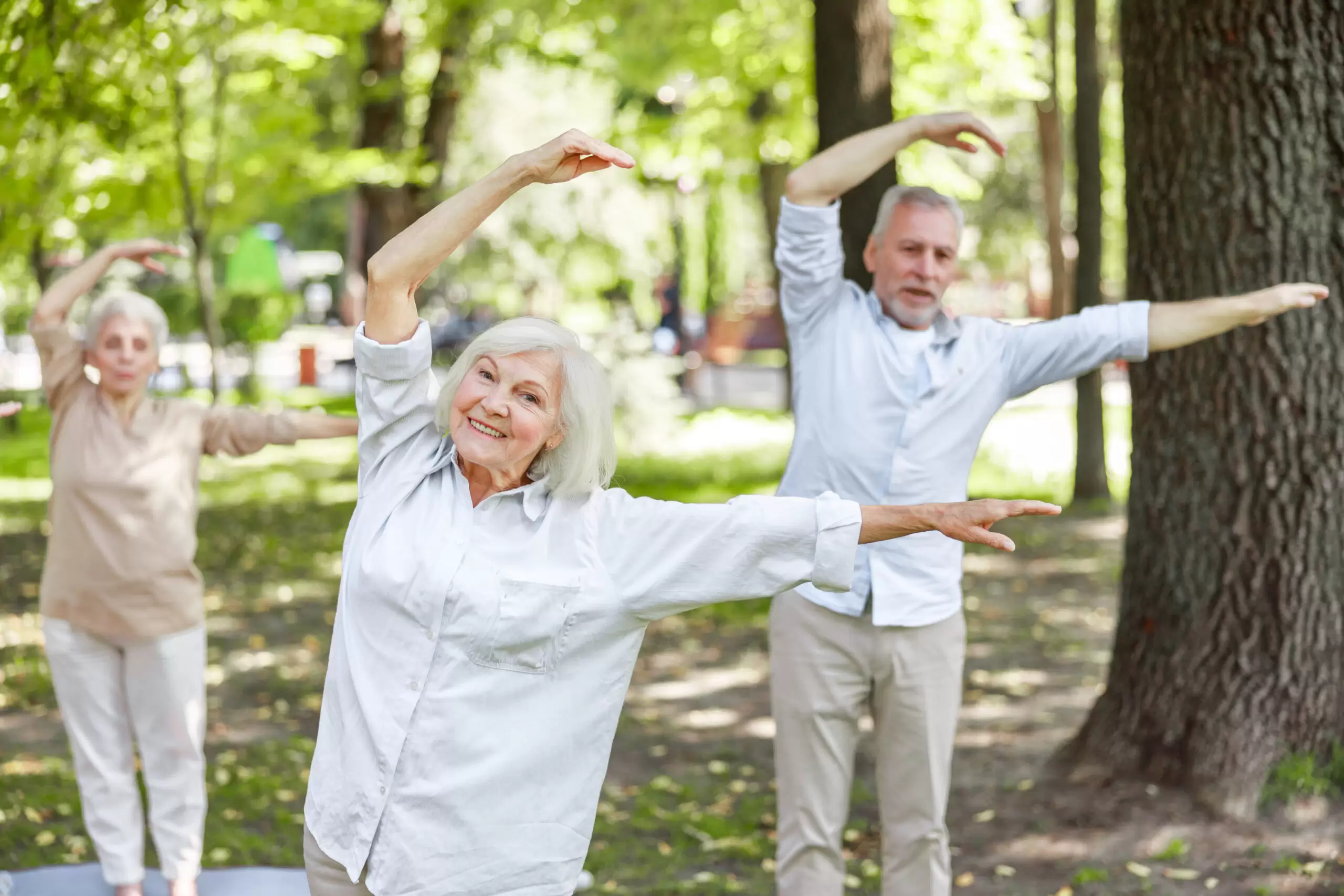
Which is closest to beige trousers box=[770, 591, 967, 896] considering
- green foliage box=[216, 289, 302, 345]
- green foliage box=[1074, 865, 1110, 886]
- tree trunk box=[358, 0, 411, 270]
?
green foliage box=[1074, 865, 1110, 886]

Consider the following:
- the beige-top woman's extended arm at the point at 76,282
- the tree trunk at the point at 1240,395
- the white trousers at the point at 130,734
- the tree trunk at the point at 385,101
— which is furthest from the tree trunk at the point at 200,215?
the tree trunk at the point at 1240,395

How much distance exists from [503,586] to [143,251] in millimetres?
2554

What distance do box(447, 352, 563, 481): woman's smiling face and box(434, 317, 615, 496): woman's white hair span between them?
16mm

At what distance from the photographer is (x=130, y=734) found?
15.8 ft

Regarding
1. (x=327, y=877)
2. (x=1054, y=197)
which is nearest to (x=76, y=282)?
(x=327, y=877)

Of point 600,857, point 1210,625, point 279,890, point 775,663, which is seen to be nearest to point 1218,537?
point 1210,625

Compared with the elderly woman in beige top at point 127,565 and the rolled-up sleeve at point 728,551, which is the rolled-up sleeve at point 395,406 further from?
the elderly woman in beige top at point 127,565

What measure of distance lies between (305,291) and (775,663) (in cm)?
5353

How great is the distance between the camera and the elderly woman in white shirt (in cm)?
277

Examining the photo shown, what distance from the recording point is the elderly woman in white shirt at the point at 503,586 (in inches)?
109

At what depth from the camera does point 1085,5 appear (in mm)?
12070

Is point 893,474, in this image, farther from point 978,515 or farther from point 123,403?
point 123,403

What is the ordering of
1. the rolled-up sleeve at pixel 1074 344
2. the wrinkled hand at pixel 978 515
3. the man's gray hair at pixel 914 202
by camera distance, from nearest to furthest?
the wrinkled hand at pixel 978 515 < the rolled-up sleeve at pixel 1074 344 < the man's gray hair at pixel 914 202

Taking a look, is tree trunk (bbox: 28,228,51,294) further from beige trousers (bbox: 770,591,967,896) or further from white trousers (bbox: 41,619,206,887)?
beige trousers (bbox: 770,591,967,896)
